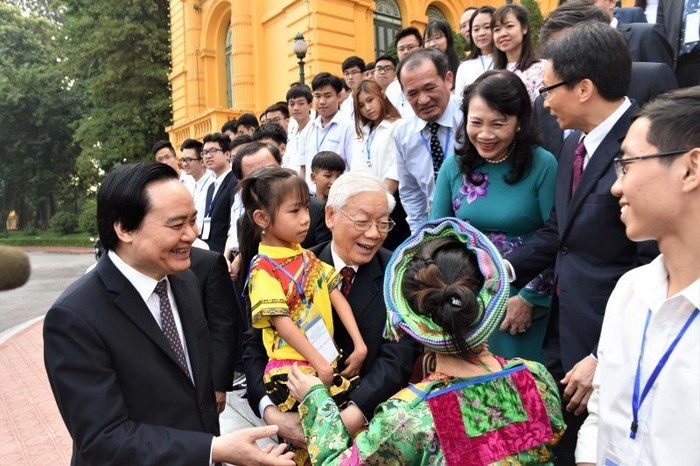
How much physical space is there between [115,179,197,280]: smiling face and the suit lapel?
0.34ft

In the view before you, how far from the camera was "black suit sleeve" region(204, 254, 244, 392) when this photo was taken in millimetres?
3045

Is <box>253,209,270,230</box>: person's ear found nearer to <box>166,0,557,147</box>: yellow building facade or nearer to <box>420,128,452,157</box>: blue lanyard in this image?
<box>420,128,452,157</box>: blue lanyard

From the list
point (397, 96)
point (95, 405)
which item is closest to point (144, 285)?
point (95, 405)

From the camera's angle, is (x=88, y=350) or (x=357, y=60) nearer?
(x=88, y=350)

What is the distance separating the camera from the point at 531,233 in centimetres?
277

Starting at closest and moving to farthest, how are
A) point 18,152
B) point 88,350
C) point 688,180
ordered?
point 688,180 → point 88,350 → point 18,152

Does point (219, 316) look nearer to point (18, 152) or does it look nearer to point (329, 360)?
point (329, 360)

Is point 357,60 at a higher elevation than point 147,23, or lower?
lower

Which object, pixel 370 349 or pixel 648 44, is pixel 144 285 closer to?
pixel 370 349

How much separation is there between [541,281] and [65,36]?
32162 mm

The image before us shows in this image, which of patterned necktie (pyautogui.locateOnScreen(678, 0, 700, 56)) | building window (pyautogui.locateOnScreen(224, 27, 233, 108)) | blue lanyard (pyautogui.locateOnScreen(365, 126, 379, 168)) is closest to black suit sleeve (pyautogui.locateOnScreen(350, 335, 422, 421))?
blue lanyard (pyautogui.locateOnScreen(365, 126, 379, 168))

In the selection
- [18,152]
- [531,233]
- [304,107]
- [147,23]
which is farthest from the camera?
[18,152]

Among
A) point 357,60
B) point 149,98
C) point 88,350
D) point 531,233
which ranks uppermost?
point 149,98

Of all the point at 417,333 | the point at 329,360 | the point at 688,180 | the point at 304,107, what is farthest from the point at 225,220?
the point at 688,180
